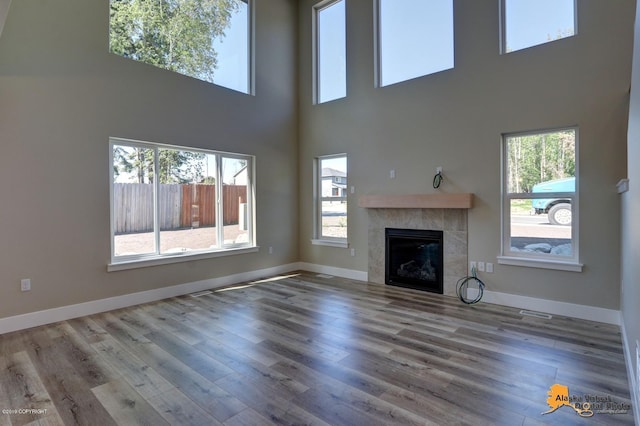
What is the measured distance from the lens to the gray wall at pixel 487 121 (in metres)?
3.52

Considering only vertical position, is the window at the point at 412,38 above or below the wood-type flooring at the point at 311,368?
above

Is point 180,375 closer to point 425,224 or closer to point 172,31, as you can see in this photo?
point 425,224

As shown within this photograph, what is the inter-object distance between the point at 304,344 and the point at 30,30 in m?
4.27

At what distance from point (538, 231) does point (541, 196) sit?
1.38 feet

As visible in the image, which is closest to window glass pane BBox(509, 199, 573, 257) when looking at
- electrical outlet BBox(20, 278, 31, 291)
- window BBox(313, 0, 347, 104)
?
window BBox(313, 0, 347, 104)

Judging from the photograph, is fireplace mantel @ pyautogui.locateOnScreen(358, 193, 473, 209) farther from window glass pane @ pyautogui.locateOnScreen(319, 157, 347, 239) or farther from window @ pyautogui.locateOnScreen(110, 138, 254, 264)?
window @ pyautogui.locateOnScreen(110, 138, 254, 264)

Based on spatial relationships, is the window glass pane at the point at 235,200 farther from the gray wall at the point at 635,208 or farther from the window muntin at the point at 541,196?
the gray wall at the point at 635,208

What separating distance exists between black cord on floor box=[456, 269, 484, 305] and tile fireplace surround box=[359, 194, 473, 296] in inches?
2.6

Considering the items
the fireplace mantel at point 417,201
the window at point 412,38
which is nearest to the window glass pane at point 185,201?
the fireplace mantel at point 417,201

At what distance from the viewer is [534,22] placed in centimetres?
397

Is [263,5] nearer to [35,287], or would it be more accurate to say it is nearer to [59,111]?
[59,111]

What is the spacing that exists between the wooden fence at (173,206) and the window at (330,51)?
2.35 meters

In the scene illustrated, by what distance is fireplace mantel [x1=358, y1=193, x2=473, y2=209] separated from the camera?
4371 millimetres

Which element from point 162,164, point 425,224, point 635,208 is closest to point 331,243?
point 425,224
